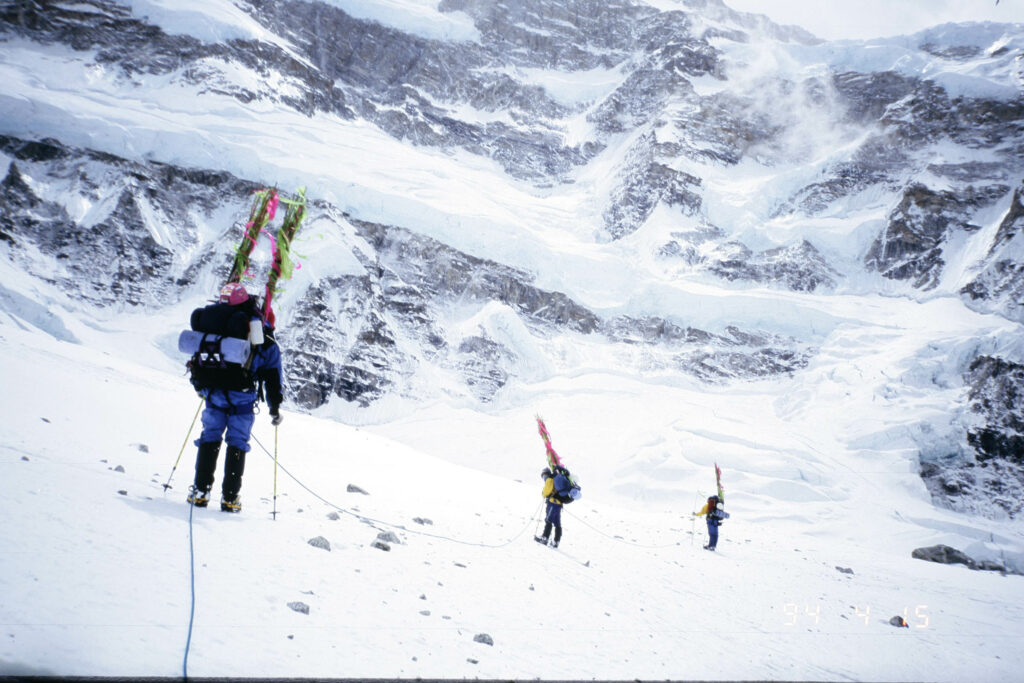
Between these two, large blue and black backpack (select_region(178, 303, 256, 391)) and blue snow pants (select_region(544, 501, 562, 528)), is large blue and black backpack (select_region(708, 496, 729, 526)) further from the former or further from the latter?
large blue and black backpack (select_region(178, 303, 256, 391))

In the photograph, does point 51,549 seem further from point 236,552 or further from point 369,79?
point 369,79

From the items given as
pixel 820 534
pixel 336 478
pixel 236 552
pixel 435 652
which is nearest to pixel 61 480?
pixel 236 552

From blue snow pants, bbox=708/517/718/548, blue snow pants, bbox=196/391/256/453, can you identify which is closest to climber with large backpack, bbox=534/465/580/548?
blue snow pants, bbox=196/391/256/453

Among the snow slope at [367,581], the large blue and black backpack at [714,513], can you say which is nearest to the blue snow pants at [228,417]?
the snow slope at [367,581]

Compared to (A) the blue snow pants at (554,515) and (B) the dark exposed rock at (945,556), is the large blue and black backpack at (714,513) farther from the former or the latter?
(B) the dark exposed rock at (945,556)

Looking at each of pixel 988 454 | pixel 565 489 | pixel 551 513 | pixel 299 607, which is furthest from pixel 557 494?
pixel 988 454

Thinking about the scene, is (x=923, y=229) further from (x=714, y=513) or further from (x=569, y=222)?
(x=714, y=513)
